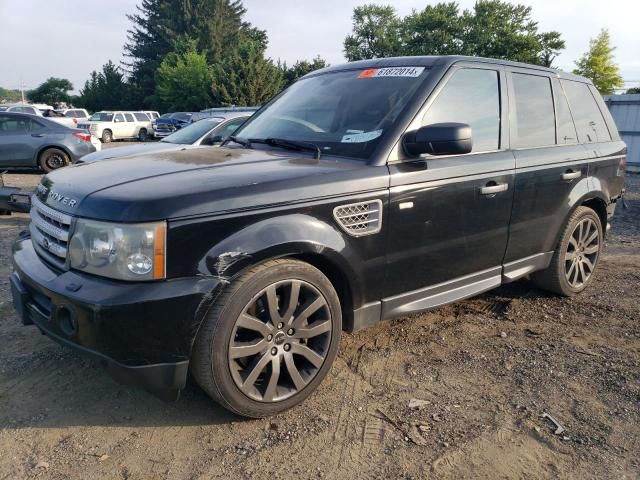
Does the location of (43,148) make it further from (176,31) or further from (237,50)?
(176,31)

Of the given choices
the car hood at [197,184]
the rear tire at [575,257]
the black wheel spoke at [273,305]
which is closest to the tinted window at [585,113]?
the rear tire at [575,257]

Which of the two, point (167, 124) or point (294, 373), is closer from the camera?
point (294, 373)

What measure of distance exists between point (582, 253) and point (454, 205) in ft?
6.70

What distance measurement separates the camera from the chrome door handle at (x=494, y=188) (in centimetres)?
349

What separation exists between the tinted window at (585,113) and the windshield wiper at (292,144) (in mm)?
2470

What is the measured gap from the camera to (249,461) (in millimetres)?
2477

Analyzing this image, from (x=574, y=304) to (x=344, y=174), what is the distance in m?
2.83

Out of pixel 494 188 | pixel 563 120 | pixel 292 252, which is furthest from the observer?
pixel 563 120

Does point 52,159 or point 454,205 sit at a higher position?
point 454,205

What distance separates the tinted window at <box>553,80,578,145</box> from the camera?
4285 millimetres

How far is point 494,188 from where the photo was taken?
3.56m

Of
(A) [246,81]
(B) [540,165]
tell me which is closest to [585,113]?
(B) [540,165]

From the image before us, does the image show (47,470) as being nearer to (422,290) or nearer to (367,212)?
(367,212)

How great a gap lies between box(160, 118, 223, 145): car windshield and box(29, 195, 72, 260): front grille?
548 centimetres
